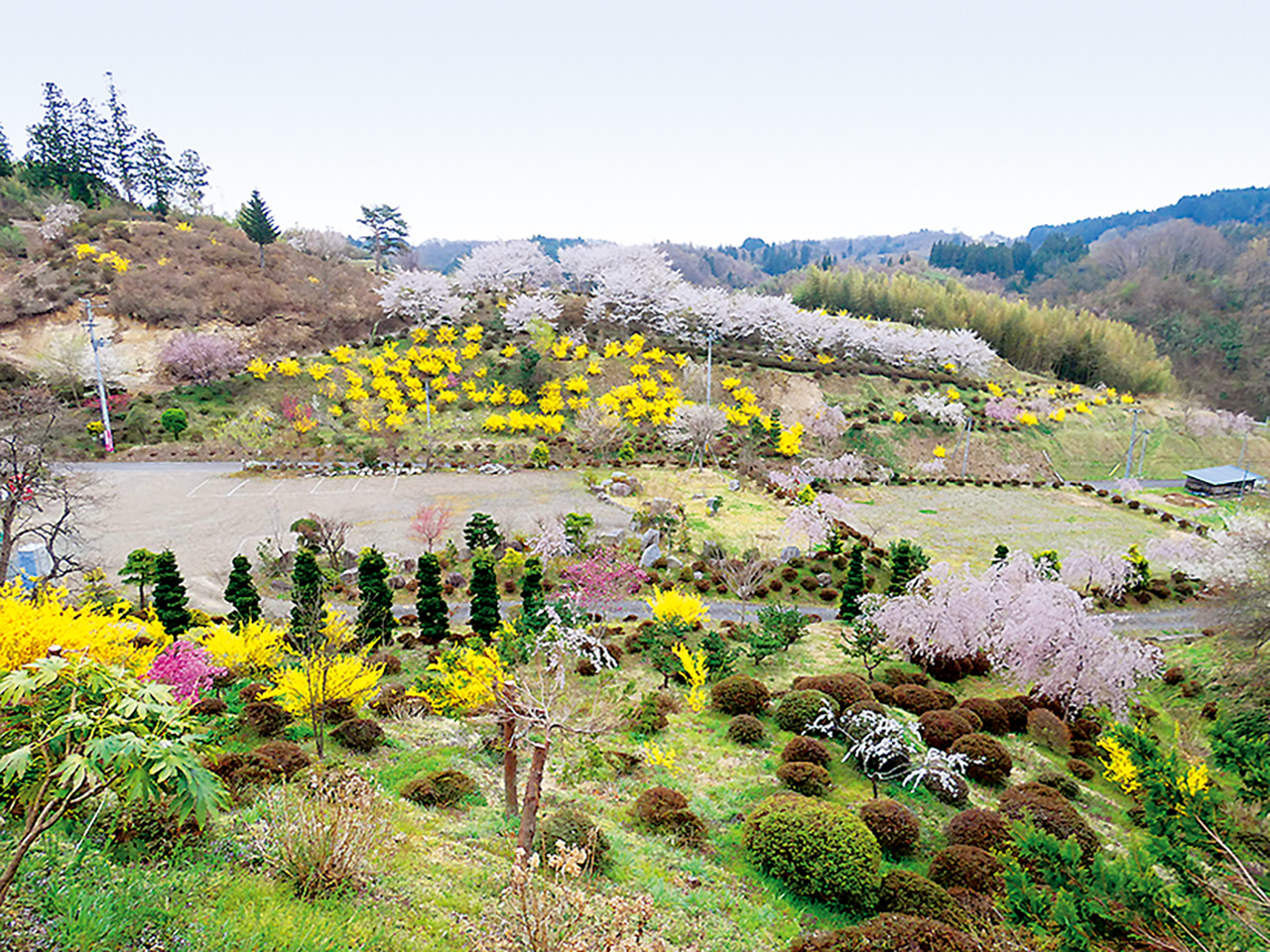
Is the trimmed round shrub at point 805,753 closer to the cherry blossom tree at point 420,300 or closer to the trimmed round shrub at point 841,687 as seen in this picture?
the trimmed round shrub at point 841,687

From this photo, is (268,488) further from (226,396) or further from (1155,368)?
(1155,368)

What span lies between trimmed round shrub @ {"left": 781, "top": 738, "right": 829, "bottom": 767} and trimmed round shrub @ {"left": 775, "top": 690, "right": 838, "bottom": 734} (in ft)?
3.39

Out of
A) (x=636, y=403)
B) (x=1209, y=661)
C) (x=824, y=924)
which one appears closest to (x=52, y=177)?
(x=636, y=403)

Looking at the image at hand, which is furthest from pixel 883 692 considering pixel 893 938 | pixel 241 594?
pixel 241 594

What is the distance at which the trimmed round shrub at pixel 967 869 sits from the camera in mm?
7871

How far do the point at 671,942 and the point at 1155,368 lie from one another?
7070cm

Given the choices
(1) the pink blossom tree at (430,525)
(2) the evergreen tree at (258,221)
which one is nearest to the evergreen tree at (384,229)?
(2) the evergreen tree at (258,221)

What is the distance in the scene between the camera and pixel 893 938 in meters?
6.51

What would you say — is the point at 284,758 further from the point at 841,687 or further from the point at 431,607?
the point at 841,687

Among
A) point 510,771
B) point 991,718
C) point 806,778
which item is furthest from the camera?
point 991,718

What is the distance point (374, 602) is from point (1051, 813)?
14019 millimetres

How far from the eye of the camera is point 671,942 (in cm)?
665

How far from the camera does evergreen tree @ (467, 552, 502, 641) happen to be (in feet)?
52.9

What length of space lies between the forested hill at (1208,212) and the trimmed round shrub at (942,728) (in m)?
159
